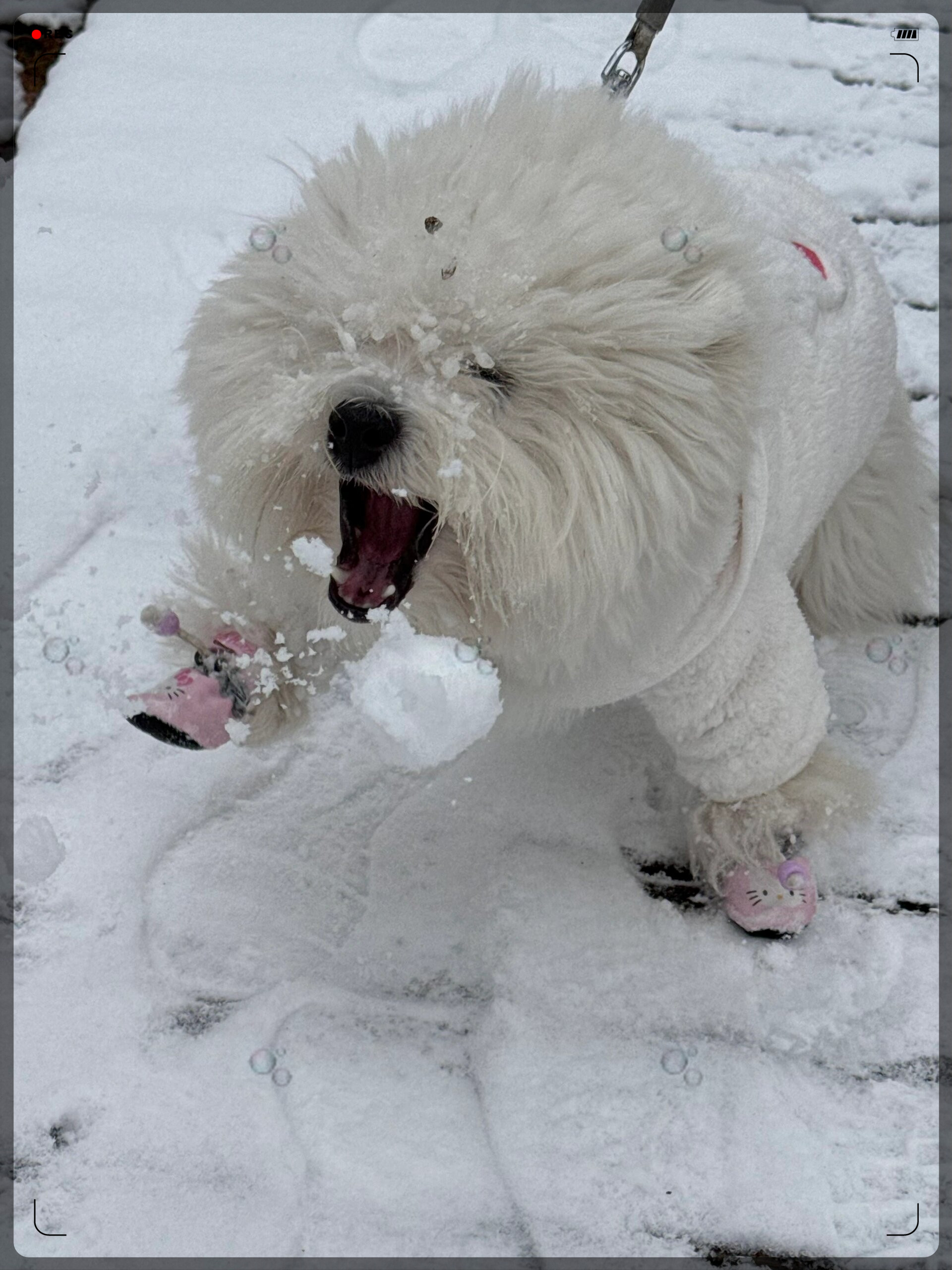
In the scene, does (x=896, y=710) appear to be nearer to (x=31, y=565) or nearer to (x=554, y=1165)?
(x=554, y=1165)

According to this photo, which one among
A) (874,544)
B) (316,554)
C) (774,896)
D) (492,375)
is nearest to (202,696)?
(316,554)

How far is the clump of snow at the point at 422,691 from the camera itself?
1136 millimetres

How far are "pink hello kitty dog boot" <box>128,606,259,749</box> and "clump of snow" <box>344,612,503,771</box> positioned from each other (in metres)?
0.26

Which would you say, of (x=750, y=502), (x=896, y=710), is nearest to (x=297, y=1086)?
(x=750, y=502)

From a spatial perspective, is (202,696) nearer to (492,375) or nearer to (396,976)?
Result: (396,976)

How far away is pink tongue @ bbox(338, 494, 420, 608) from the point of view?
1.09 metres

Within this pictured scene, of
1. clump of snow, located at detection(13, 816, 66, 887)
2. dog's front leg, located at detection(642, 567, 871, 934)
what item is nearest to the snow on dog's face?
dog's front leg, located at detection(642, 567, 871, 934)

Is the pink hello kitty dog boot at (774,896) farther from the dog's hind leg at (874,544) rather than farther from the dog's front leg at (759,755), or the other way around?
the dog's hind leg at (874,544)

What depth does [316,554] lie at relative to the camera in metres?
1.14

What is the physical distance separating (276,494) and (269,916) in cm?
67

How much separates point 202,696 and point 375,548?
0.36m

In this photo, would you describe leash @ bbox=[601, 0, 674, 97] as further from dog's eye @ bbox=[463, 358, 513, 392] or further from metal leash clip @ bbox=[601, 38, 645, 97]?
dog's eye @ bbox=[463, 358, 513, 392]

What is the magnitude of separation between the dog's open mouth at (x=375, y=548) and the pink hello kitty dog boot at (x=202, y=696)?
11.9 inches

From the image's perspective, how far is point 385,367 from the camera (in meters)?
1.01
